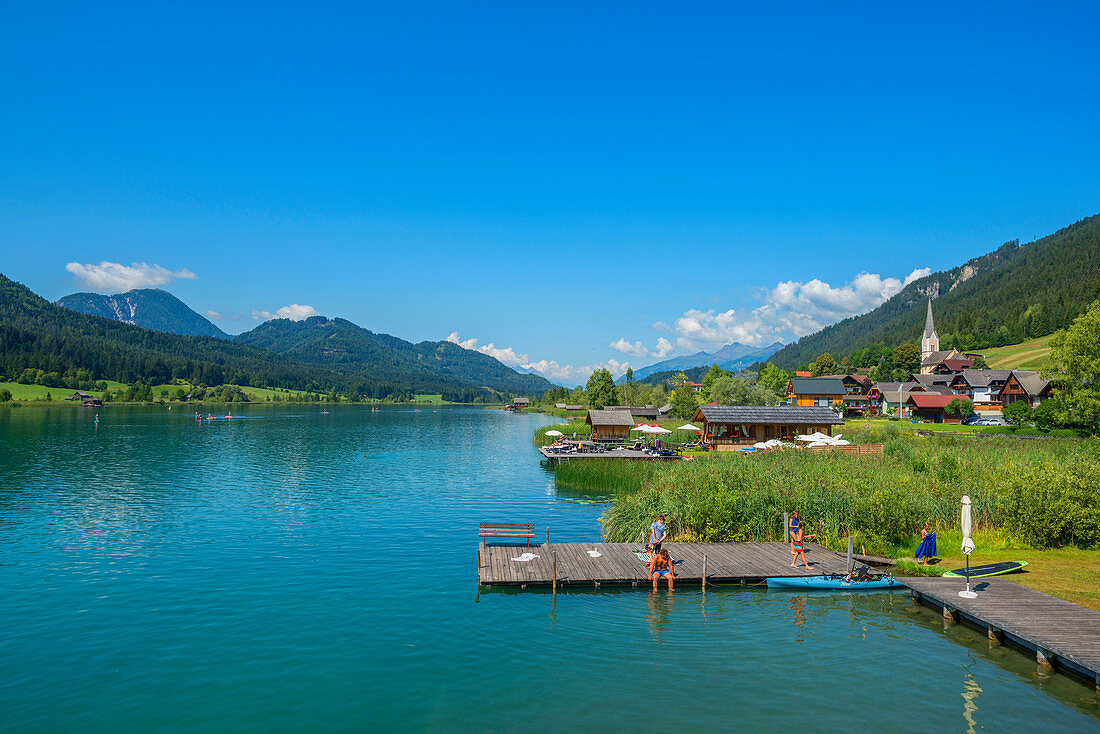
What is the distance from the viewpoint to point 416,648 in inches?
675

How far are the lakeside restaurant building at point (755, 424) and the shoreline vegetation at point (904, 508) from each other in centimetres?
2436

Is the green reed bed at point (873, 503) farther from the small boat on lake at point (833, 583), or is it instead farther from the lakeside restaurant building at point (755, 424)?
the lakeside restaurant building at point (755, 424)

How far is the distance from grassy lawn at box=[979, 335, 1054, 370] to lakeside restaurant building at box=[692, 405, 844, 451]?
11731cm

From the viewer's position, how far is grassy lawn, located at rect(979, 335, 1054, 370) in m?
145

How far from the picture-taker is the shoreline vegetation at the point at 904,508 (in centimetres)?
2473

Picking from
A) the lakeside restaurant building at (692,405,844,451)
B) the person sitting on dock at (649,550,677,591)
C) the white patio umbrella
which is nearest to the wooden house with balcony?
the lakeside restaurant building at (692,405,844,451)

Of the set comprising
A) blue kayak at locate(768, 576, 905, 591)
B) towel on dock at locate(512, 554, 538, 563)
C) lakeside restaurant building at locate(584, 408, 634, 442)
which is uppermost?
lakeside restaurant building at locate(584, 408, 634, 442)

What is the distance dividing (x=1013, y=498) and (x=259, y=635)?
31.5 m

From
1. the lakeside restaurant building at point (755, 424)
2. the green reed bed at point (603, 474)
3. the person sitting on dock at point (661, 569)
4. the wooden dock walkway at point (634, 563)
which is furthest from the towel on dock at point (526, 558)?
the lakeside restaurant building at point (755, 424)

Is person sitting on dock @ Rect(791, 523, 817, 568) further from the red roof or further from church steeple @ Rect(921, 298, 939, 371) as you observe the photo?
church steeple @ Rect(921, 298, 939, 371)

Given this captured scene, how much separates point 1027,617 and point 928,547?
635cm

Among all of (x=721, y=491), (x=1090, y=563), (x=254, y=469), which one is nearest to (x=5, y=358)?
(x=254, y=469)

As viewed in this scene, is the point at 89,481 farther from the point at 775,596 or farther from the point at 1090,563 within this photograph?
the point at 1090,563

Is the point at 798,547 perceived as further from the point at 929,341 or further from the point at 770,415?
the point at 929,341
